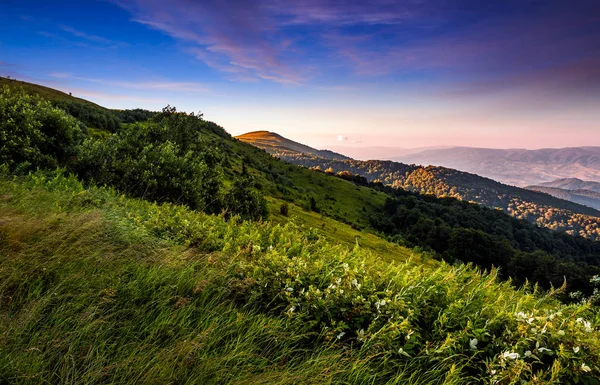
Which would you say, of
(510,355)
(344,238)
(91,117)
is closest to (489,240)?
(344,238)

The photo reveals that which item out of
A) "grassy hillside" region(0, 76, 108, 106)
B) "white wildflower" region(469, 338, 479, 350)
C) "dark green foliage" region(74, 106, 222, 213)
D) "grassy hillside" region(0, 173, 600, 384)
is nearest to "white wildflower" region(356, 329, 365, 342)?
"grassy hillside" region(0, 173, 600, 384)

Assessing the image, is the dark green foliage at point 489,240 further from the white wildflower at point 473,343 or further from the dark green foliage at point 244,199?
the white wildflower at point 473,343

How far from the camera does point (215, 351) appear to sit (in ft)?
12.6

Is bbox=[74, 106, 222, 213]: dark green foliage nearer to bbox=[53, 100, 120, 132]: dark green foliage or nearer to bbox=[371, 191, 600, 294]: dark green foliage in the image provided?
bbox=[371, 191, 600, 294]: dark green foliage

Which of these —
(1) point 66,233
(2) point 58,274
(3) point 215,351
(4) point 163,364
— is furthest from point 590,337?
(1) point 66,233

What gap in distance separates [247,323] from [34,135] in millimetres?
20930

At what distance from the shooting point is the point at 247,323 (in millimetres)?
4711

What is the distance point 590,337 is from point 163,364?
215 inches

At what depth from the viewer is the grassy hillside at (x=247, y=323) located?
3.58 m

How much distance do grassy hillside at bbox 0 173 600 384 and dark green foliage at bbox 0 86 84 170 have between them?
1409cm

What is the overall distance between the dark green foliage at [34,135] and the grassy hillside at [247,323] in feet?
46.2

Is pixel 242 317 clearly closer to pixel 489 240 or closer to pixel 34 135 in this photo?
pixel 34 135

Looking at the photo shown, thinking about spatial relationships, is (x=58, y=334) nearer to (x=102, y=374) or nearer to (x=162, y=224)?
(x=102, y=374)

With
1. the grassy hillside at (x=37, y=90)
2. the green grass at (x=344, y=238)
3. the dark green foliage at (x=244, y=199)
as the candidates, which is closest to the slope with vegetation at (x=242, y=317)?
the dark green foliage at (x=244, y=199)
